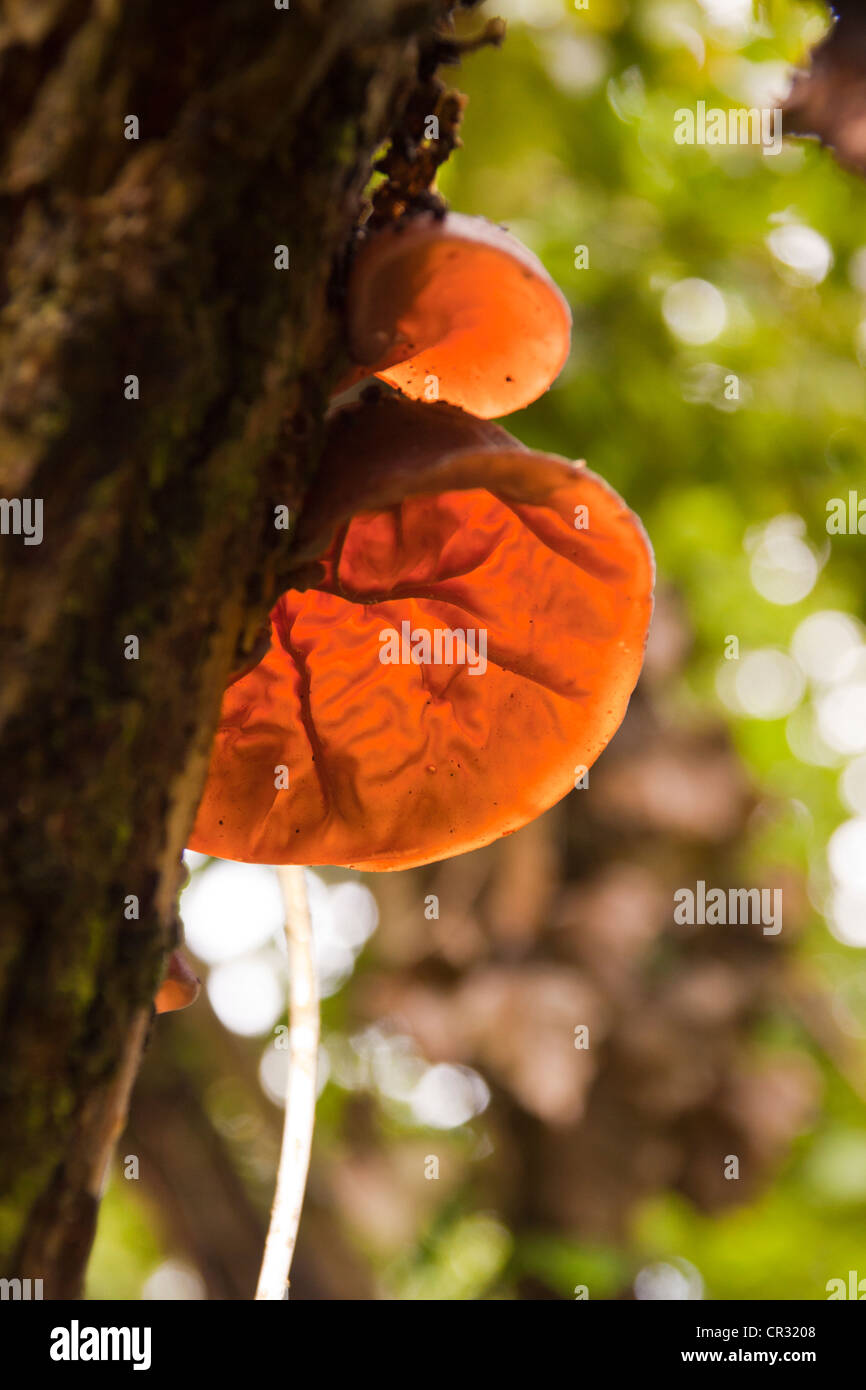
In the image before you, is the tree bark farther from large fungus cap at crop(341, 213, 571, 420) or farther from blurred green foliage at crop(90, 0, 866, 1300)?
blurred green foliage at crop(90, 0, 866, 1300)

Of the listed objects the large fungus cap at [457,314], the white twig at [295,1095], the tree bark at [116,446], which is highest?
the large fungus cap at [457,314]

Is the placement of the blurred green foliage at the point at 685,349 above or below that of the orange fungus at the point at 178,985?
above

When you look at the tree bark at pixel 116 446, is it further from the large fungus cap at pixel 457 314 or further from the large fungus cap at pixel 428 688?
the large fungus cap at pixel 428 688

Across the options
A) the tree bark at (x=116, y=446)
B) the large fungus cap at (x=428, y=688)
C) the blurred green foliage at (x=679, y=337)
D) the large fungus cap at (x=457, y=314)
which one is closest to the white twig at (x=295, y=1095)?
the large fungus cap at (x=428, y=688)

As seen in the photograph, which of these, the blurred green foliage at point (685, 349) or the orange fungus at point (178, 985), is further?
the blurred green foliage at point (685, 349)

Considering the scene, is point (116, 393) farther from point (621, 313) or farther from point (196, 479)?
point (621, 313)

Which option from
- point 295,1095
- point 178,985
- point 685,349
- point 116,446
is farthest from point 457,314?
point 685,349

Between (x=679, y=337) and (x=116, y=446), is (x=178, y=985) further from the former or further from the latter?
(x=679, y=337)
